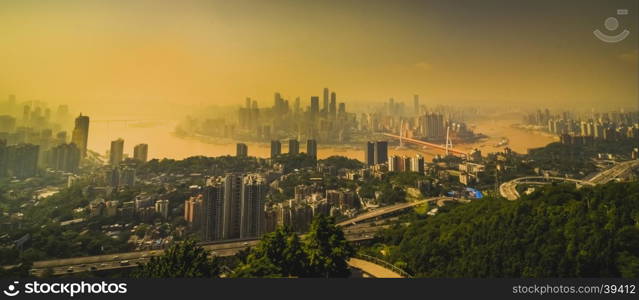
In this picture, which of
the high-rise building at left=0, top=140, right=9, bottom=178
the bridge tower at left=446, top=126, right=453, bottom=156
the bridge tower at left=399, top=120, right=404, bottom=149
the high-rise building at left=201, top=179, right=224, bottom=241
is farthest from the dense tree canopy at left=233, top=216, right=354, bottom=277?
the bridge tower at left=446, top=126, right=453, bottom=156

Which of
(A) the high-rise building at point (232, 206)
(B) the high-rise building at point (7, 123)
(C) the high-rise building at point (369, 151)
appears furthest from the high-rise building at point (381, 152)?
(B) the high-rise building at point (7, 123)

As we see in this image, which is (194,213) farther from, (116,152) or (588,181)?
(588,181)

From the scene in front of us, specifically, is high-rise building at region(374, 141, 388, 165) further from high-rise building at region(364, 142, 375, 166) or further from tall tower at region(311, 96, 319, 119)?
tall tower at region(311, 96, 319, 119)

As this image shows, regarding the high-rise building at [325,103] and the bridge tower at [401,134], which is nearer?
the high-rise building at [325,103]

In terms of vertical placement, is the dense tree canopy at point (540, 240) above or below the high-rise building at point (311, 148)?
below

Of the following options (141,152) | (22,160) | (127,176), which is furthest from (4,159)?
(141,152)

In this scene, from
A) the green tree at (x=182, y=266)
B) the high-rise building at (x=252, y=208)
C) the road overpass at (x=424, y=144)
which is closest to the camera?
the green tree at (x=182, y=266)

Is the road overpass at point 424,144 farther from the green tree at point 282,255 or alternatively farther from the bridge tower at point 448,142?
the green tree at point 282,255
